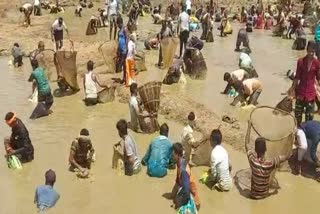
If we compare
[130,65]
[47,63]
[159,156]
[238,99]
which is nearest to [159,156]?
[159,156]

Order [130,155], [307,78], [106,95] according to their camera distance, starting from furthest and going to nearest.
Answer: [106,95]
[307,78]
[130,155]

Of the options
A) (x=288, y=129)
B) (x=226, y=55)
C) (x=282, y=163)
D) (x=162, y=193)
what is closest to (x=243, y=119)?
(x=288, y=129)

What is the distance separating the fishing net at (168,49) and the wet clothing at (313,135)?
6.63 m

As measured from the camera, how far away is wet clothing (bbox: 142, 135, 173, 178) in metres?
8.88

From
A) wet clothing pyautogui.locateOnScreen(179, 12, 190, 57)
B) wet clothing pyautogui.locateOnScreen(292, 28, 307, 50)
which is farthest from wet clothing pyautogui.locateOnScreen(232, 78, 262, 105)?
wet clothing pyautogui.locateOnScreen(292, 28, 307, 50)

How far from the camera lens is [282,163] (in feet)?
29.6

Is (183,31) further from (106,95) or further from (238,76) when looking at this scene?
(106,95)

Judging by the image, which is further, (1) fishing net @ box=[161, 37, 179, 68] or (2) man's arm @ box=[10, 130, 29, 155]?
(1) fishing net @ box=[161, 37, 179, 68]

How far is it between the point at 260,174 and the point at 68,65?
21.2 feet

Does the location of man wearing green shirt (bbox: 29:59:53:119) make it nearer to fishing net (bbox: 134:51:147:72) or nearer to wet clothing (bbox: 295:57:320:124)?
fishing net (bbox: 134:51:147:72)

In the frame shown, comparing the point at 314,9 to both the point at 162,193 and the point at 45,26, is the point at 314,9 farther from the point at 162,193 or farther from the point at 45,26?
the point at 162,193

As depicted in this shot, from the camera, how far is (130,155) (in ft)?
29.4

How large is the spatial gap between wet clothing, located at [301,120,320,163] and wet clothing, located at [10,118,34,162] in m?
4.39

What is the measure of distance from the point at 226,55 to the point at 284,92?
14.8 feet
